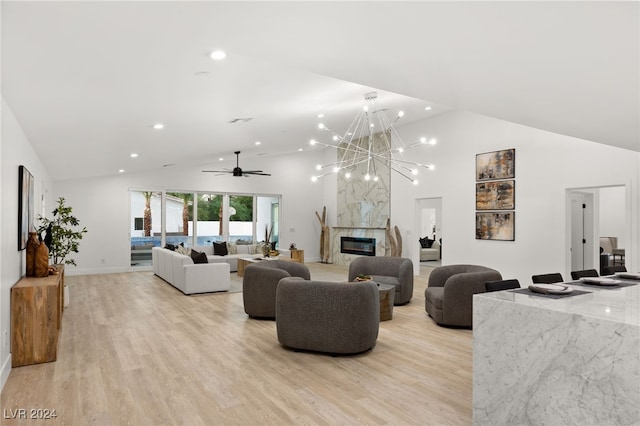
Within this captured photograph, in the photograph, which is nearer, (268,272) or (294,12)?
(294,12)

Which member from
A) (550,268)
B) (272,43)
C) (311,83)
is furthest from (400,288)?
(272,43)

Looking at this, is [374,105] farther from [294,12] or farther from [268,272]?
[294,12]

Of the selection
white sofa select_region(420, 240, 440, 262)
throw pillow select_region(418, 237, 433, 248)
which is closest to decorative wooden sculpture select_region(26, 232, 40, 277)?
white sofa select_region(420, 240, 440, 262)

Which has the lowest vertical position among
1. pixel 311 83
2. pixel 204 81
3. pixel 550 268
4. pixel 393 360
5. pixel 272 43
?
pixel 393 360

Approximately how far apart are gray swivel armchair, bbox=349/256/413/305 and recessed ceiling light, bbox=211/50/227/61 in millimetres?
4544

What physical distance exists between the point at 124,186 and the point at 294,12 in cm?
999

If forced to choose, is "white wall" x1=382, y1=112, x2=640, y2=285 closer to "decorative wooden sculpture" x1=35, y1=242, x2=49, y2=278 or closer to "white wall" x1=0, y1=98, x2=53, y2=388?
"decorative wooden sculpture" x1=35, y1=242, x2=49, y2=278

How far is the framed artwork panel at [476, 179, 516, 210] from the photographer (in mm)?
7980

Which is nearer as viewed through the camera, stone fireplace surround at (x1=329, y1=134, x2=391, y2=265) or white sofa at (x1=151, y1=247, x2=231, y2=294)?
white sofa at (x1=151, y1=247, x2=231, y2=294)

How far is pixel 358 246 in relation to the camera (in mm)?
12273

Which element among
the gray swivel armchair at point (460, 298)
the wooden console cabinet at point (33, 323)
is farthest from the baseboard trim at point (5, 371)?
the gray swivel armchair at point (460, 298)

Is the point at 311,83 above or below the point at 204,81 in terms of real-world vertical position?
above

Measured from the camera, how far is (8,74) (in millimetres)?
2838

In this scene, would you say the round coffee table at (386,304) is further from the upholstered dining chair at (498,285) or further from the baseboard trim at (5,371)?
the baseboard trim at (5,371)
